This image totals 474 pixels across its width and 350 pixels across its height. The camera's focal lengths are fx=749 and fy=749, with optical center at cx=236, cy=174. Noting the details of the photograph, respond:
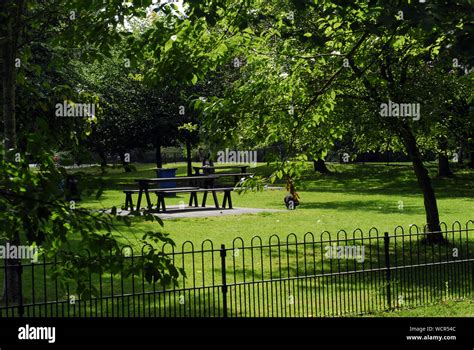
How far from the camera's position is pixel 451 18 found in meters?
8.37

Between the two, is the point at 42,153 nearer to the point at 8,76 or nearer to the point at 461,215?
the point at 8,76

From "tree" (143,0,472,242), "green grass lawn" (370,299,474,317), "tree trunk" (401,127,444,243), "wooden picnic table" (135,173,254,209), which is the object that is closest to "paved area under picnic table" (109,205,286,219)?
"wooden picnic table" (135,173,254,209)

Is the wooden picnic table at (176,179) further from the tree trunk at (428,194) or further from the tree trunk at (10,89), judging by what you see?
the tree trunk at (10,89)

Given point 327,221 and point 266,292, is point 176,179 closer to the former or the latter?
point 327,221

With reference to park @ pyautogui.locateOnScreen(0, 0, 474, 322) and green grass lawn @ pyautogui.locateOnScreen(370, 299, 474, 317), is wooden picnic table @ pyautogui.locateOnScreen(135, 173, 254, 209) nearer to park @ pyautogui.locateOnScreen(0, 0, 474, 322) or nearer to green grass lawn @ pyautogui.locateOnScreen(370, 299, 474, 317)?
park @ pyautogui.locateOnScreen(0, 0, 474, 322)

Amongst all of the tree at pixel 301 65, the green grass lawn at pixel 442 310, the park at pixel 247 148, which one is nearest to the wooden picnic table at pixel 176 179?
the park at pixel 247 148
